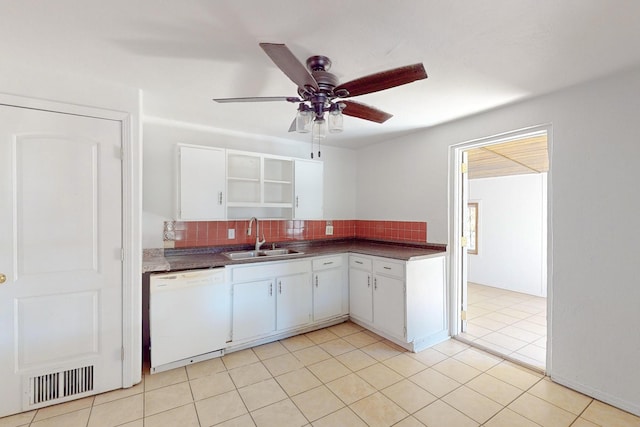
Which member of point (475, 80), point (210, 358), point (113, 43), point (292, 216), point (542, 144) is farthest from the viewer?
point (292, 216)

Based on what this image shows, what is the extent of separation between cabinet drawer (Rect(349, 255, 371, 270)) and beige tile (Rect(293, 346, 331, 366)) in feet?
3.19

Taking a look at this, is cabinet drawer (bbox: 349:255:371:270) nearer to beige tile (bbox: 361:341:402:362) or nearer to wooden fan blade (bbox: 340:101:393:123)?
A: beige tile (bbox: 361:341:402:362)

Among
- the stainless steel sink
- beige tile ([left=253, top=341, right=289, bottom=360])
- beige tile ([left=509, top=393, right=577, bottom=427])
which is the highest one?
the stainless steel sink

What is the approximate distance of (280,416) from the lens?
1878 millimetres

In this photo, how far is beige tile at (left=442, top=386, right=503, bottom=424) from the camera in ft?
6.20

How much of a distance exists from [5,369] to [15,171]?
1289 mm

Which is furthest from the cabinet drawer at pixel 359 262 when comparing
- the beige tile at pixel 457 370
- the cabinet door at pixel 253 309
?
the beige tile at pixel 457 370

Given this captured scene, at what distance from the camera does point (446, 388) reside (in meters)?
2.18

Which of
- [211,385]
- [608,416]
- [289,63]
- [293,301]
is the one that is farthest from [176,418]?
[608,416]

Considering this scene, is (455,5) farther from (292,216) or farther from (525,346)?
(525,346)

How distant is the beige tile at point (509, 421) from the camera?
1795 mm

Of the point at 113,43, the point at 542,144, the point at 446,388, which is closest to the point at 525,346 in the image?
the point at 446,388

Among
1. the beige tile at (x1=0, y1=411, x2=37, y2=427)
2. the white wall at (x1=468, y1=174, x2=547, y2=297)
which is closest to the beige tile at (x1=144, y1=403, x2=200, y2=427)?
the beige tile at (x1=0, y1=411, x2=37, y2=427)

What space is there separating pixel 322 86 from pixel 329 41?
23cm
